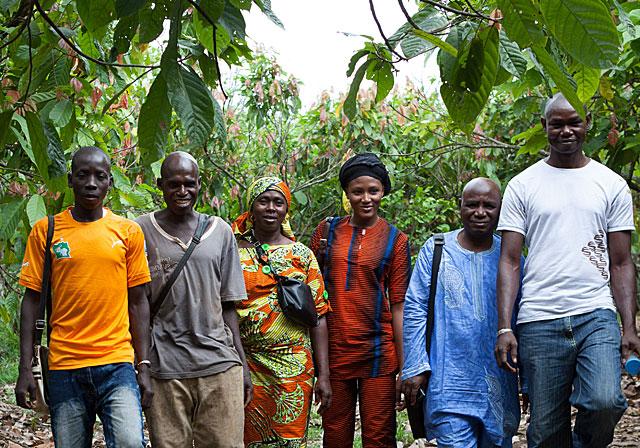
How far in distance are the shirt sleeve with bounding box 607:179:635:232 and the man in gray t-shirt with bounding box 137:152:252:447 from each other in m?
1.63

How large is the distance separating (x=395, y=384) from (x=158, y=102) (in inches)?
117

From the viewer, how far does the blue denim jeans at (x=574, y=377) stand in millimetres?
3326

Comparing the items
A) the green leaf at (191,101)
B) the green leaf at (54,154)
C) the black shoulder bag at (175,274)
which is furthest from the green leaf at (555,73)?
the black shoulder bag at (175,274)

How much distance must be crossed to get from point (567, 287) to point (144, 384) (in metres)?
1.79

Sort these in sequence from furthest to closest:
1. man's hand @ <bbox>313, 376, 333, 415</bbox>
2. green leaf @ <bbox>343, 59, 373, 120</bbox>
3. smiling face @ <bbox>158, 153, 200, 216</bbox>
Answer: man's hand @ <bbox>313, 376, 333, 415</bbox>
smiling face @ <bbox>158, 153, 200, 216</bbox>
green leaf @ <bbox>343, 59, 373, 120</bbox>

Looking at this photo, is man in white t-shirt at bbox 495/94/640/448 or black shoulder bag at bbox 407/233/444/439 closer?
man in white t-shirt at bbox 495/94/640/448

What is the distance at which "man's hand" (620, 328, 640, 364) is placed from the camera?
11.1 feet

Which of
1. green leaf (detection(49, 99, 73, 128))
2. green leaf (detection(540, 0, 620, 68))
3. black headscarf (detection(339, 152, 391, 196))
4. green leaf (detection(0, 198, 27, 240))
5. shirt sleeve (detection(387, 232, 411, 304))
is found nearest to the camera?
green leaf (detection(540, 0, 620, 68))

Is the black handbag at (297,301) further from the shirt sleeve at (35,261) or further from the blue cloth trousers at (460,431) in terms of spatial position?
the shirt sleeve at (35,261)

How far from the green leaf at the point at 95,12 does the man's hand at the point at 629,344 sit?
102 inches

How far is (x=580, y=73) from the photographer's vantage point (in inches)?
57.7

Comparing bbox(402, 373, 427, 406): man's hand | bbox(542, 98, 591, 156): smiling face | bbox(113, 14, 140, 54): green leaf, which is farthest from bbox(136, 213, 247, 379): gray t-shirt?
bbox(113, 14, 140, 54): green leaf

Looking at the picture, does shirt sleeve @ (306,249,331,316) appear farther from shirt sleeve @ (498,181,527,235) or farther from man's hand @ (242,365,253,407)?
shirt sleeve @ (498,181,527,235)

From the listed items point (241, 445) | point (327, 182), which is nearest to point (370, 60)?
point (241, 445)
